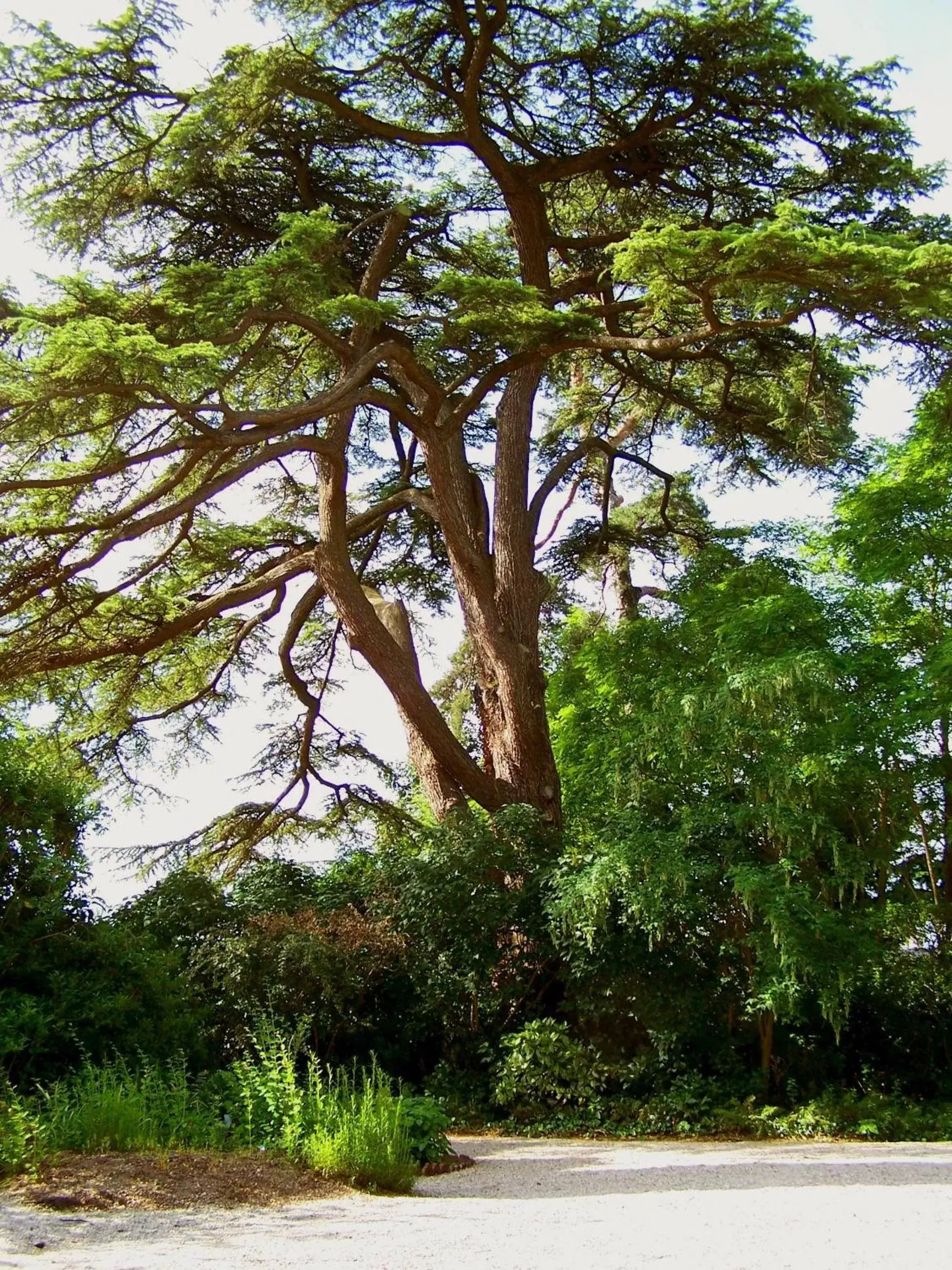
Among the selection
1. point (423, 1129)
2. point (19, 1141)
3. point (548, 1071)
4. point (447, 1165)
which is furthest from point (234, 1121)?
point (548, 1071)

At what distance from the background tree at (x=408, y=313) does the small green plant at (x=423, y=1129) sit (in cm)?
438

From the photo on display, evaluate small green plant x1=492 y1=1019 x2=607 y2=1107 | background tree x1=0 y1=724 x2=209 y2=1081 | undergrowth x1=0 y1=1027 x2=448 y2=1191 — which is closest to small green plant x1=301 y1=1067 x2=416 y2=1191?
undergrowth x1=0 y1=1027 x2=448 y2=1191

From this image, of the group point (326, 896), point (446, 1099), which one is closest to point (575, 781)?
point (326, 896)

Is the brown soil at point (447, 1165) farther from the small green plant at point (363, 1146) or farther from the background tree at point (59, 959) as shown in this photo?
the background tree at point (59, 959)

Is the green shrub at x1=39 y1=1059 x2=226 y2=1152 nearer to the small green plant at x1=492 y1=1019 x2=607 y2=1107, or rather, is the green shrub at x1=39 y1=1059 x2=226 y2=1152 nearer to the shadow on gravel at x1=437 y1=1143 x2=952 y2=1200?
the shadow on gravel at x1=437 y1=1143 x2=952 y2=1200

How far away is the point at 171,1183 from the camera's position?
17.0 ft

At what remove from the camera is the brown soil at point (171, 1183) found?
4871mm

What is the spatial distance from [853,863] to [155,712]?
796 centimetres

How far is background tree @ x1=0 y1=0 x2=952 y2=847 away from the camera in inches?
334

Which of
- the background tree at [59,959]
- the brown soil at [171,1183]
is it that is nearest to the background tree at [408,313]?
the background tree at [59,959]

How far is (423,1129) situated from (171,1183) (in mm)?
1935

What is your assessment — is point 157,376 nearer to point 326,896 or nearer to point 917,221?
point 326,896

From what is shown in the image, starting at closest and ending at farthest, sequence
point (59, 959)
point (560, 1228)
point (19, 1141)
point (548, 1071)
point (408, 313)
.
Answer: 1. point (560, 1228)
2. point (19, 1141)
3. point (59, 959)
4. point (548, 1071)
5. point (408, 313)

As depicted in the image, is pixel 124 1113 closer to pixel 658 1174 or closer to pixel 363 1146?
pixel 363 1146
